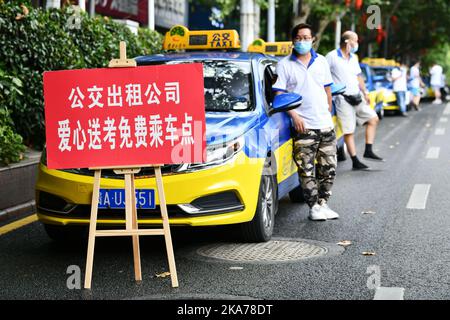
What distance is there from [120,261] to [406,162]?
765cm

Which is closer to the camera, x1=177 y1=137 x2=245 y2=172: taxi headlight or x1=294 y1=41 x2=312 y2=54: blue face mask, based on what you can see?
x1=177 y1=137 x2=245 y2=172: taxi headlight

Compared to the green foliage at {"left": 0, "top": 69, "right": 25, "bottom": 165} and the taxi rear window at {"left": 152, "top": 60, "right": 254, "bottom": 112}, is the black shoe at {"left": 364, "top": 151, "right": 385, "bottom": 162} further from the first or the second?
the taxi rear window at {"left": 152, "top": 60, "right": 254, "bottom": 112}

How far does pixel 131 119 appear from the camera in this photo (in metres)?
5.88

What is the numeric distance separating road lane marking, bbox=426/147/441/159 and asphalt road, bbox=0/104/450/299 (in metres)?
4.30

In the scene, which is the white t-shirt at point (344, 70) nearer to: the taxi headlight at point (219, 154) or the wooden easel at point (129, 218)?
the taxi headlight at point (219, 154)

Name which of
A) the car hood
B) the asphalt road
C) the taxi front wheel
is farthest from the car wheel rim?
the car hood

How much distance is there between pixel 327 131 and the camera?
821 cm

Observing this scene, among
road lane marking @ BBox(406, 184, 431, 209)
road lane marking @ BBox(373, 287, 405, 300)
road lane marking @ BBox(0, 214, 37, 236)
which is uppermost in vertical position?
road lane marking @ BBox(373, 287, 405, 300)

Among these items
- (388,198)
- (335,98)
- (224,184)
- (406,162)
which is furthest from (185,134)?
(406,162)

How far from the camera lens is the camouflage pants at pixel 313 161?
8.14m

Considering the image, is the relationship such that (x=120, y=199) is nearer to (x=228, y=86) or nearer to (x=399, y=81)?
(x=228, y=86)

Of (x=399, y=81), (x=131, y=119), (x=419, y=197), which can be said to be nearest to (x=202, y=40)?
(x=419, y=197)

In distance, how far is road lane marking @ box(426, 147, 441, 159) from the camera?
14.0 metres
